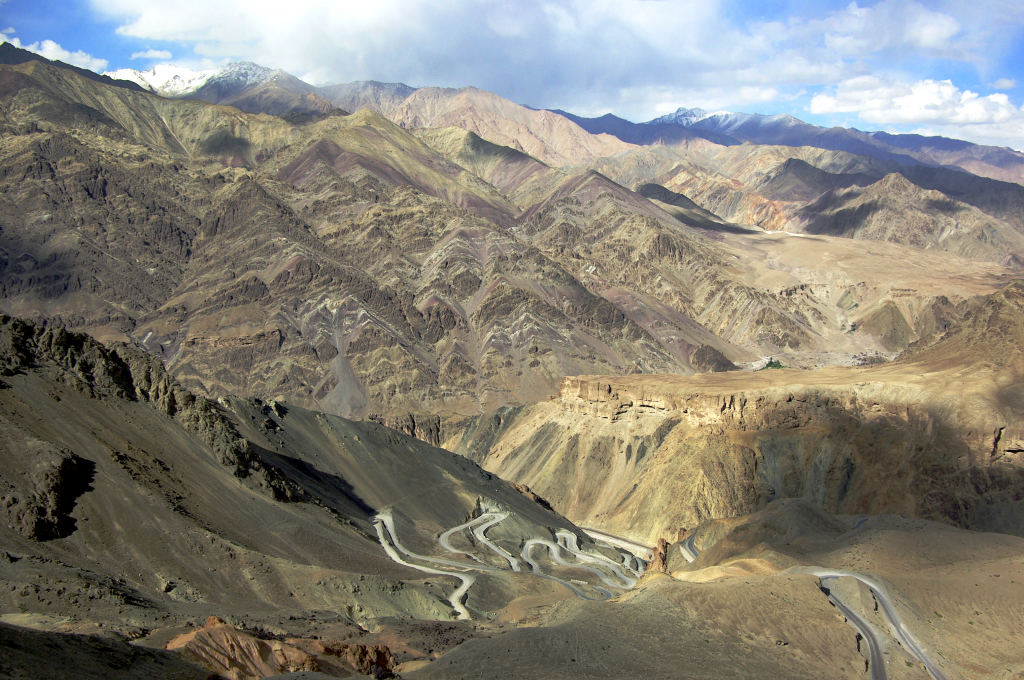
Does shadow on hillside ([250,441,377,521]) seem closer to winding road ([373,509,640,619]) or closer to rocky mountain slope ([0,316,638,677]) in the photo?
rocky mountain slope ([0,316,638,677])

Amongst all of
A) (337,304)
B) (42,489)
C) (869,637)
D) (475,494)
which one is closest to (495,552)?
(475,494)

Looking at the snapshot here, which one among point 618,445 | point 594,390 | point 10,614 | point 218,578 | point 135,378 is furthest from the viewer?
point 594,390

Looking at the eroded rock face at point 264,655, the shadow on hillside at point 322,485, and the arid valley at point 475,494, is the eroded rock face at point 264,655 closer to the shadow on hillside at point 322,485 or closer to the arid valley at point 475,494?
the arid valley at point 475,494

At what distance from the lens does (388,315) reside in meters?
168

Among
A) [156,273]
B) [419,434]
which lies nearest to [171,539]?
[419,434]

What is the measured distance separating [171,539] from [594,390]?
67723 millimetres

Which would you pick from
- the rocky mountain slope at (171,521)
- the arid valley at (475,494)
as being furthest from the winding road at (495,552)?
the rocky mountain slope at (171,521)

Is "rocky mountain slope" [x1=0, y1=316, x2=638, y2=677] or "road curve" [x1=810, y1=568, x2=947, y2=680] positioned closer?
"rocky mountain slope" [x1=0, y1=316, x2=638, y2=677]

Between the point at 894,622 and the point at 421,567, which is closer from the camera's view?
the point at 894,622

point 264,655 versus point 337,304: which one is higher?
point 337,304

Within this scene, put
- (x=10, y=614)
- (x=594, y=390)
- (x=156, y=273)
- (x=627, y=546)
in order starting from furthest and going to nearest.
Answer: (x=156, y=273), (x=594, y=390), (x=627, y=546), (x=10, y=614)

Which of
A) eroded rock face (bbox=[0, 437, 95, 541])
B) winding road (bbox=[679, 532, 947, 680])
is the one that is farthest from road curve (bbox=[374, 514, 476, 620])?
eroded rock face (bbox=[0, 437, 95, 541])

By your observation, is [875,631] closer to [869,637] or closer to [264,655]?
[869,637]

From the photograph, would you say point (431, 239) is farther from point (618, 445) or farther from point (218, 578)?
point (218, 578)
